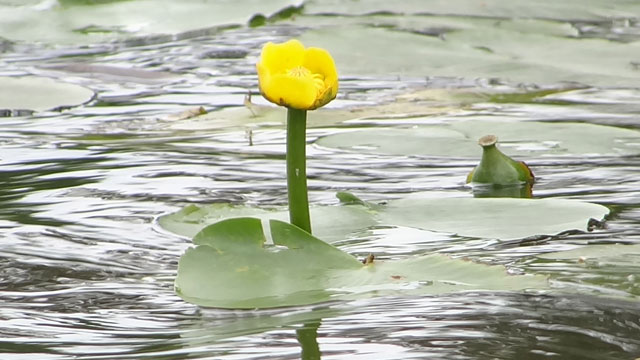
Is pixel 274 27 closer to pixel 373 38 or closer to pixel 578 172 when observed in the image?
pixel 373 38

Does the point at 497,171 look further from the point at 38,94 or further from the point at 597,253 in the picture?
the point at 38,94

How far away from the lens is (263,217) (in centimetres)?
180

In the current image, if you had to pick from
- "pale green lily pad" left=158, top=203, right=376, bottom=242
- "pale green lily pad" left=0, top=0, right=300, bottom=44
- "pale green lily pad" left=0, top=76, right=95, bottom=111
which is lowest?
"pale green lily pad" left=0, top=76, right=95, bottom=111

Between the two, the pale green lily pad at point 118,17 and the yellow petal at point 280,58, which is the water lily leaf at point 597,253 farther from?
the pale green lily pad at point 118,17

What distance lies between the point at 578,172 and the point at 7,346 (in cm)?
146

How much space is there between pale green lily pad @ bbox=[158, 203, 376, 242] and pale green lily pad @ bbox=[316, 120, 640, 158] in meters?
0.76

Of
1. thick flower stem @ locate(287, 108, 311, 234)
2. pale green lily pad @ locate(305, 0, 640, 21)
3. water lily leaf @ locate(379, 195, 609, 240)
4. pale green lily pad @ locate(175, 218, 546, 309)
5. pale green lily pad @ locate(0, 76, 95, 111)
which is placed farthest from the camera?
pale green lily pad @ locate(305, 0, 640, 21)

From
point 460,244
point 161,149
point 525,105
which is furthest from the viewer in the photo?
point 525,105

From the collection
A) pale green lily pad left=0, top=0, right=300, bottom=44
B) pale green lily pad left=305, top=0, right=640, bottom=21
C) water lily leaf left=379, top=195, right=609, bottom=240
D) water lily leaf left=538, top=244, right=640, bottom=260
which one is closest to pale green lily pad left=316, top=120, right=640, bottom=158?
water lily leaf left=379, top=195, right=609, bottom=240

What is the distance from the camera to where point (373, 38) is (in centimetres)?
496

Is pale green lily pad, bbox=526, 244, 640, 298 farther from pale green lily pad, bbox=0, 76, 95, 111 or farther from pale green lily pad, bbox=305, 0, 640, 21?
pale green lily pad, bbox=305, 0, 640, 21

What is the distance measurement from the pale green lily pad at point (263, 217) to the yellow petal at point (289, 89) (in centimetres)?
37

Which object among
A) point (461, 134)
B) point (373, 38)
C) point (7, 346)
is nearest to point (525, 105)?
point (461, 134)

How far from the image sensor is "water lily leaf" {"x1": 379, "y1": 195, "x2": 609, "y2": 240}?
170 cm
